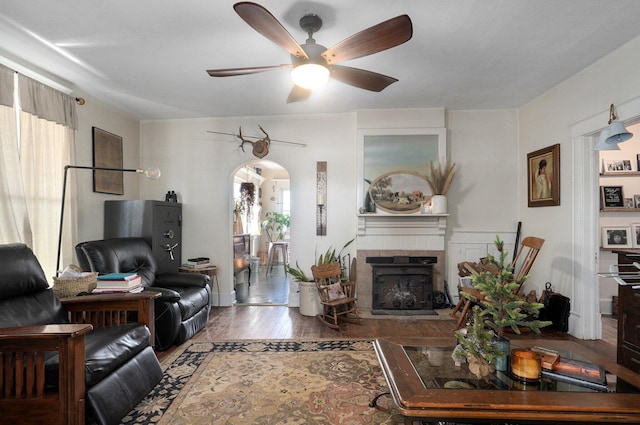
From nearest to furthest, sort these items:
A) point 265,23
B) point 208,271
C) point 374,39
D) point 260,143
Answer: point 265,23 → point 374,39 → point 208,271 → point 260,143

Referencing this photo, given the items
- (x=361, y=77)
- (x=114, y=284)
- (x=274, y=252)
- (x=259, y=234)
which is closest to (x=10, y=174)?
(x=114, y=284)

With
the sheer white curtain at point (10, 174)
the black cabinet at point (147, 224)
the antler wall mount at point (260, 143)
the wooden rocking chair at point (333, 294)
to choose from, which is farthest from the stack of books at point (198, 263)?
the sheer white curtain at point (10, 174)

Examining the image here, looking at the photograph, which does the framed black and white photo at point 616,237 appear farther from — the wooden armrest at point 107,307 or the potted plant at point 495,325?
the wooden armrest at point 107,307

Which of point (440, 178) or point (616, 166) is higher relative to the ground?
point (616, 166)

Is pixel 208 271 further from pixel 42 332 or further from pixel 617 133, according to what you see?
pixel 617 133

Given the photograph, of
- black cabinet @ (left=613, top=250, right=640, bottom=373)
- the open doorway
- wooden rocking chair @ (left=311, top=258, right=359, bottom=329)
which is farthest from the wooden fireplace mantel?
black cabinet @ (left=613, top=250, right=640, bottom=373)

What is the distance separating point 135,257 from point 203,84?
1945 millimetres

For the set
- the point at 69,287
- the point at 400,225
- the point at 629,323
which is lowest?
the point at 629,323

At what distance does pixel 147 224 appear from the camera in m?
3.87

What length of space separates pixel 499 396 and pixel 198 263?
3757mm

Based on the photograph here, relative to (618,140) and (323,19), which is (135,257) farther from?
(618,140)

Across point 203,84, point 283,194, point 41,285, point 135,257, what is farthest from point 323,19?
point 283,194

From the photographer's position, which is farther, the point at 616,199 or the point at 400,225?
the point at 400,225

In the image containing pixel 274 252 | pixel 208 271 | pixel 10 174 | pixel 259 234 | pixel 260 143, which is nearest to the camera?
pixel 10 174
